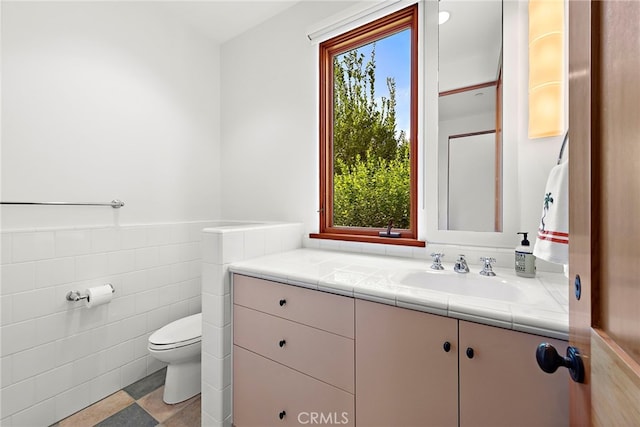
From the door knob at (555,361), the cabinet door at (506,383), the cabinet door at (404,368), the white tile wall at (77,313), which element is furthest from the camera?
the white tile wall at (77,313)

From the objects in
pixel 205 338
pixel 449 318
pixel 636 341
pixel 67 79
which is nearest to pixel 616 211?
pixel 636 341

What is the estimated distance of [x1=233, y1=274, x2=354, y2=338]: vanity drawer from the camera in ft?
3.46

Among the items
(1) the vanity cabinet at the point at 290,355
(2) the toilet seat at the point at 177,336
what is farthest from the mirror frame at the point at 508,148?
(2) the toilet seat at the point at 177,336

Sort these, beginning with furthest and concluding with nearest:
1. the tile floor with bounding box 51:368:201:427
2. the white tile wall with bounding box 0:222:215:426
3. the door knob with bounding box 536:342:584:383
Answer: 1. the tile floor with bounding box 51:368:201:427
2. the white tile wall with bounding box 0:222:215:426
3. the door knob with bounding box 536:342:584:383

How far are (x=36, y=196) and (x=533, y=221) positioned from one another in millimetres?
2518

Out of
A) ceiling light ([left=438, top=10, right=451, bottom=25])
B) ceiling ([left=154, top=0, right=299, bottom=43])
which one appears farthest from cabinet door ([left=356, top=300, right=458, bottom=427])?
ceiling ([left=154, top=0, right=299, bottom=43])

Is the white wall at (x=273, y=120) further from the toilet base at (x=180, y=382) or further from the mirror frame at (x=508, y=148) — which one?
the toilet base at (x=180, y=382)

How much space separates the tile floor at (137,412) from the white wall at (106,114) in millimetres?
1091

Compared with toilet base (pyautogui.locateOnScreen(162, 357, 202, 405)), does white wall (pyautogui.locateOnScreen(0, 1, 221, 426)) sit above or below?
above

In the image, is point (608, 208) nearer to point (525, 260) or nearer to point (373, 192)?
point (525, 260)

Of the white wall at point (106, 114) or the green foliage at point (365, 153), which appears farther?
the green foliage at point (365, 153)

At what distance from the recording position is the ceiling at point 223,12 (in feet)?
6.57

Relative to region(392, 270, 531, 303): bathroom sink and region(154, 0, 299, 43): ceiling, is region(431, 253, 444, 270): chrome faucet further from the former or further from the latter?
region(154, 0, 299, 43): ceiling

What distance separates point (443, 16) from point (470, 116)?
0.57m
